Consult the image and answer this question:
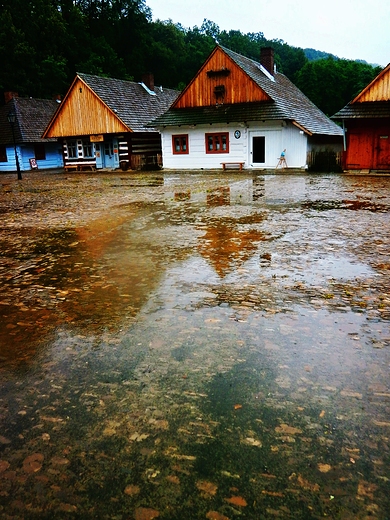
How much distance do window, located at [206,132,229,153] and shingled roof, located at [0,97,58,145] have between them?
17197 mm

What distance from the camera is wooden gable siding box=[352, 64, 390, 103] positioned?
2356cm

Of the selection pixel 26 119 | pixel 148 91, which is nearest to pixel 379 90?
pixel 148 91

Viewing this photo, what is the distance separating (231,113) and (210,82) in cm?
316

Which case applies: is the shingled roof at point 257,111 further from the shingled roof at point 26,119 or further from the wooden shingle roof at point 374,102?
the shingled roof at point 26,119

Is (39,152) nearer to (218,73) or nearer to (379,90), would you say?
(218,73)

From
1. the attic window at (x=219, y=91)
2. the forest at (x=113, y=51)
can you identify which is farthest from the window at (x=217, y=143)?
the forest at (x=113, y=51)

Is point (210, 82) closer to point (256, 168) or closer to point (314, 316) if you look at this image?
point (256, 168)

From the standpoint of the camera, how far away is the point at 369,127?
24547 mm

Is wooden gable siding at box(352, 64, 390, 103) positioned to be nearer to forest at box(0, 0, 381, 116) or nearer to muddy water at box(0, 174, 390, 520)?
muddy water at box(0, 174, 390, 520)

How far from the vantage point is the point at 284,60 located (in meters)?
80.4

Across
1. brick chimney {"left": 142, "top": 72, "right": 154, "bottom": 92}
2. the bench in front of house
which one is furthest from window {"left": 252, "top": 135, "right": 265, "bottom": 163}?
brick chimney {"left": 142, "top": 72, "right": 154, "bottom": 92}

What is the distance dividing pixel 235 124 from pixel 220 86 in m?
2.97

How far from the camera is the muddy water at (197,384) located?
248cm

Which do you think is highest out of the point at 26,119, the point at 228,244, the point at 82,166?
the point at 26,119
